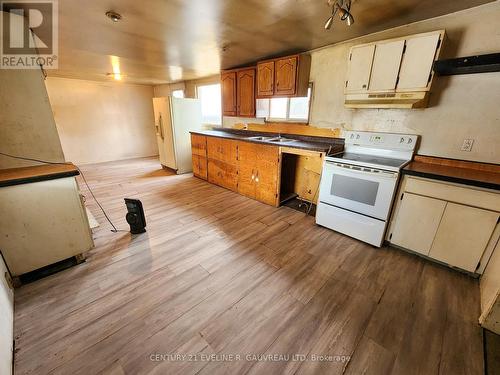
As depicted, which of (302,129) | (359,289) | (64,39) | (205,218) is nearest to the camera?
(359,289)

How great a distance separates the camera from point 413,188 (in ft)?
6.93

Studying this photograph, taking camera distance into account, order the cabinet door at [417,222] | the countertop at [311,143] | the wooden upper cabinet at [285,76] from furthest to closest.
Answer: the wooden upper cabinet at [285,76] → the countertop at [311,143] → the cabinet door at [417,222]

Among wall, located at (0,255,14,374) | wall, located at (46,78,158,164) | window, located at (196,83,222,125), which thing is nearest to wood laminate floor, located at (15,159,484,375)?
wall, located at (0,255,14,374)

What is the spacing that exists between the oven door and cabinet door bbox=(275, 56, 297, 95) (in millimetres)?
1337

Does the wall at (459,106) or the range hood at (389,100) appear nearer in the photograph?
the wall at (459,106)

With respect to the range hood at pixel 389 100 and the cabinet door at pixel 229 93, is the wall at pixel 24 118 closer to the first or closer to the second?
the cabinet door at pixel 229 93

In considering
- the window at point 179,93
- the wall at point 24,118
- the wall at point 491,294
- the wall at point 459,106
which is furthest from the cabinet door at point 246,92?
the wall at point 491,294

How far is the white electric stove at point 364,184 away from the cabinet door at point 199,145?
264cm

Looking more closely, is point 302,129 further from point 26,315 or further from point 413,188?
point 26,315

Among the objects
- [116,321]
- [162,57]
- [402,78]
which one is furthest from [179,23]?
[116,321]

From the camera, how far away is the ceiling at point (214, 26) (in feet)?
6.11

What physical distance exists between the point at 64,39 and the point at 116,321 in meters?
3.40

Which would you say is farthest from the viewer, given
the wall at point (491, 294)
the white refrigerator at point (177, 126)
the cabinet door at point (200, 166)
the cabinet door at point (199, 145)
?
the white refrigerator at point (177, 126)

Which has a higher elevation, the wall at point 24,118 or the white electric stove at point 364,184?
the wall at point 24,118
